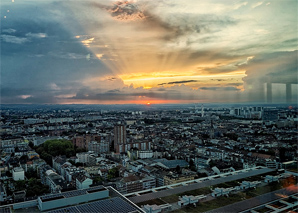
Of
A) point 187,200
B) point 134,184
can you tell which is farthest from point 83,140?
point 187,200

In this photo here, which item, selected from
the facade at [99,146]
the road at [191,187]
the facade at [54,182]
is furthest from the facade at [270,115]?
the facade at [99,146]

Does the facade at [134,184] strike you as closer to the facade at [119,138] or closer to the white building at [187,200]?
the white building at [187,200]

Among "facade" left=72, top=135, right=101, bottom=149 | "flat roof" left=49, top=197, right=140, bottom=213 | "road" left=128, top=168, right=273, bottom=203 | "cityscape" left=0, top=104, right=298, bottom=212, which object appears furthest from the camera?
"facade" left=72, top=135, right=101, bottom=149

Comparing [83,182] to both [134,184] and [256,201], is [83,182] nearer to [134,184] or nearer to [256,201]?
[134,184]

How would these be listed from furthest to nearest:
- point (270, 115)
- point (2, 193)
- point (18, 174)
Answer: point (270, 115) < point (18, 174) < point (2, 193)

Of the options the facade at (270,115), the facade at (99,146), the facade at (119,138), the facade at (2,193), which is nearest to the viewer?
the facade at (2,193)

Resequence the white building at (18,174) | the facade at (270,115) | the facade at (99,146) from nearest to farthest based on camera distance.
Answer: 1. the white building at (18,174)
2. the facade at (270,115)
3. the facade at (99,146)

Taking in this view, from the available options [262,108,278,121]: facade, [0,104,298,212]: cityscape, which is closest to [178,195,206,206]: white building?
[0,104,298,212]: cityscape

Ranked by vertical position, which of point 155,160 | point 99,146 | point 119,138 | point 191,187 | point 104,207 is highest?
point 104,207

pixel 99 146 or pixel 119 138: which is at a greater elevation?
pixel 119 138

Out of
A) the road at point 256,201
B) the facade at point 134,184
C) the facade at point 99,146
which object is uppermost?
the road at point 256,201

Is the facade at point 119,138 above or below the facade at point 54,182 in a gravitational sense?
above

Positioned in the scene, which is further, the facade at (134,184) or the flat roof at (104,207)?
the facade at (134,184)

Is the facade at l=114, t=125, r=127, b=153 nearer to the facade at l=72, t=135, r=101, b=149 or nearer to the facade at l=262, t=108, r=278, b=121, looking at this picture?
the facade at l=72, t=135, r=101, b=149
